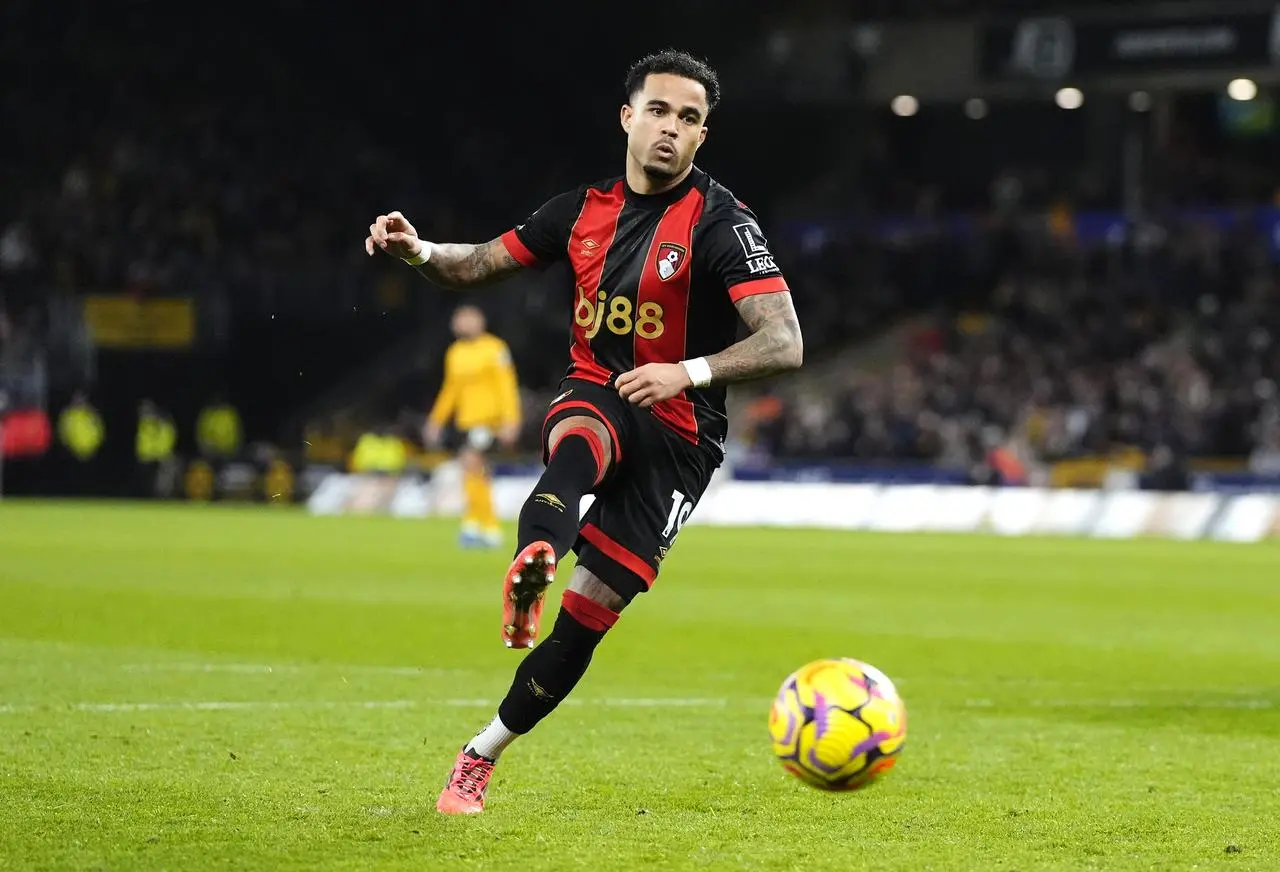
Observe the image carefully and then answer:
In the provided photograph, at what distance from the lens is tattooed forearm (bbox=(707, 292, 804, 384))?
6051mm

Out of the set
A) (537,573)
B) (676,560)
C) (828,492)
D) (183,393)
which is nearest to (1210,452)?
(828,492)

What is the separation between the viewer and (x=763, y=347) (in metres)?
6.09

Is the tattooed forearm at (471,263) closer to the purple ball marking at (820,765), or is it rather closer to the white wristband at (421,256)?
the white wristband at (421,256)

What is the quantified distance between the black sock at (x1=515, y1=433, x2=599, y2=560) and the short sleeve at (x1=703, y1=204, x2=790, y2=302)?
2.20ft

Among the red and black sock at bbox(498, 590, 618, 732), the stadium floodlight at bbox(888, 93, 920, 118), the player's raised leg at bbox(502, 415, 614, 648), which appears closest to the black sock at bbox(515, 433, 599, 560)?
the player's raised leg at bbox(502, 415, 614, 648)

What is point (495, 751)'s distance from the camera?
20.9 feet

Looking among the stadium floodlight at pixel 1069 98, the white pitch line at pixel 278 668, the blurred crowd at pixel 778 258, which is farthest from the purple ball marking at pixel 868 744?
the stadium floodlight at pixel 1069 98

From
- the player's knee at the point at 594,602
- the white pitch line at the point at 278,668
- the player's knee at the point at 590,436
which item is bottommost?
the white pitch line at the point at 278,668

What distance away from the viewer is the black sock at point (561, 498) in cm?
578

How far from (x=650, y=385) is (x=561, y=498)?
41 cm

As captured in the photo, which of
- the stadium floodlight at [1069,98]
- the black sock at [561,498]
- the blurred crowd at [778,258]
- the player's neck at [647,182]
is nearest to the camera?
the black sock at [561,498]

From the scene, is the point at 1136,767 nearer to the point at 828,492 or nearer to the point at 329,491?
the point at 828,492

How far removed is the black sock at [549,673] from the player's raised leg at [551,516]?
0.37 metres

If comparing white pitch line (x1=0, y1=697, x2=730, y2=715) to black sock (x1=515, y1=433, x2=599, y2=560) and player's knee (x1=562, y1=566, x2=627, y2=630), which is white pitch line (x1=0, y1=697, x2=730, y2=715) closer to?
player's knee (x1=562, y1=566, x2=627, y2=630)
